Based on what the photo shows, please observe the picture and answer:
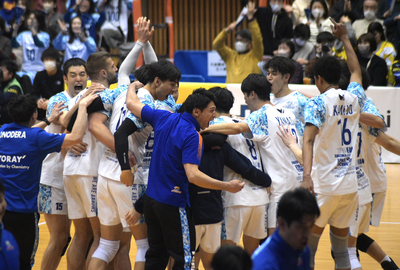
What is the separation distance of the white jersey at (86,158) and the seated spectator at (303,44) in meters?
7.38

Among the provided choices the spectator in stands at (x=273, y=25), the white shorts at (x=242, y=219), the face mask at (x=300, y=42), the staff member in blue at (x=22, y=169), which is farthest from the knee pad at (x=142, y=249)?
the spectator in stands at (x=273, y=25)

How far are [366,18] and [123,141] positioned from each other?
30.8 ft

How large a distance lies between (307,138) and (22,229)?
97.1 inches

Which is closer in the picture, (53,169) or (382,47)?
(53,169)

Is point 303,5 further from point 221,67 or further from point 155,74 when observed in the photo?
point 155,74

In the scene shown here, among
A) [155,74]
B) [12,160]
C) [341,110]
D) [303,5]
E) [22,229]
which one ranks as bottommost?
[22,229]

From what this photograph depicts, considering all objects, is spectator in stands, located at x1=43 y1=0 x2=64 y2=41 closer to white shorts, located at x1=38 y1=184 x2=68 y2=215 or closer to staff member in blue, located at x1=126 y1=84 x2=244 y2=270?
white shorts, located at x1=38 y1=184 x2=68 y2=215

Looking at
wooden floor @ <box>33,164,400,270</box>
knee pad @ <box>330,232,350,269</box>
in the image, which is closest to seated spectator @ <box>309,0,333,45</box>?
wooden floor @ <box>33,164,400,270</box>

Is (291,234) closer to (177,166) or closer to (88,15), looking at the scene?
(177,166)

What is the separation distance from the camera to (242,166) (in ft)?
13.6

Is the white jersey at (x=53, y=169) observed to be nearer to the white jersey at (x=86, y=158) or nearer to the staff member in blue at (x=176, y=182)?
the white jersey at (x=86, y=158)

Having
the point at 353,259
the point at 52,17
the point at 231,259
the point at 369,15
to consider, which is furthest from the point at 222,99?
the point at 52,17

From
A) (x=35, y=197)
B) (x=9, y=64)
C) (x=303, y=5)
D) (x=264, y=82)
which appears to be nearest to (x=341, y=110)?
(x=264, y=82)

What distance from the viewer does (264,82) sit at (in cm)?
444
